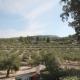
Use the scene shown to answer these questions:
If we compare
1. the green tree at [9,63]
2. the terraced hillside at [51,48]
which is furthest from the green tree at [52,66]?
the green tree at [9,63]

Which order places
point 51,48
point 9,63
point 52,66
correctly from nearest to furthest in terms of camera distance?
point 52,66 → point 9,63 → point 51,48

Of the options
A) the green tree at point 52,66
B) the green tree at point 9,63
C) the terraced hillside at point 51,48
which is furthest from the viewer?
the terraced hillside at point 51,48

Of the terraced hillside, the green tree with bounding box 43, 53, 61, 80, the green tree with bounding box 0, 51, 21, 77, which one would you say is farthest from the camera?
the terraced hillside

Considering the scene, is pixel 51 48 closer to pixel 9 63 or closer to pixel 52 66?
pixel 9 63

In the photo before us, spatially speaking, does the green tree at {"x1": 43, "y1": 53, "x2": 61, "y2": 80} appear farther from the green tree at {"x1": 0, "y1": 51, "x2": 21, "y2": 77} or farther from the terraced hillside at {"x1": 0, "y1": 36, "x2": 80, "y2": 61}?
the green tree at {"x1": 0, "y1": 51, "x2": 21, "y2": 77}

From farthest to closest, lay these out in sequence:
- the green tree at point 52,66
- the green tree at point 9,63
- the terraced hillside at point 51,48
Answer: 1. the terraced hillside at point 51,48
2. the green tree at point 9,63
3. the green tree at point 52,66

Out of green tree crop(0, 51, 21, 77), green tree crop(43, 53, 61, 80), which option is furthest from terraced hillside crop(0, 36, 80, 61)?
green tree crop(0, 51, 21, 77)

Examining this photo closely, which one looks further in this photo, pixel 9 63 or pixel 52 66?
pixel 9 63

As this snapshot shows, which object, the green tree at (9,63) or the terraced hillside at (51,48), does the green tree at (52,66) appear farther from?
the green tree at (9,63)

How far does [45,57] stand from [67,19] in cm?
527

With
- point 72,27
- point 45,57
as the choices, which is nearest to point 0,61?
point 45,57

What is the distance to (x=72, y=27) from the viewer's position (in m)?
30.5

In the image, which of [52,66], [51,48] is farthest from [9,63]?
[51,48]

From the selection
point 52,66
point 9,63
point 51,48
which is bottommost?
point 52,66
